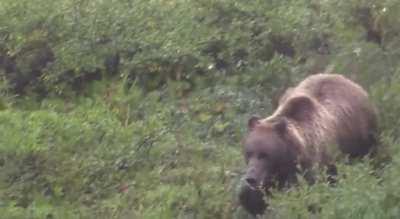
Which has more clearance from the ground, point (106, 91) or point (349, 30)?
point (349, 30)

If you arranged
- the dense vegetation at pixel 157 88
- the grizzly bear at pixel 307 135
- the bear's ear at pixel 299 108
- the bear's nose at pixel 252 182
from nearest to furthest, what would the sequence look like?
the bear's nose at pixel 252 182 < the grizzly bear at pixel 307 135 < the bear's ear at pixel 299 108 < the dense vegetation at pixel 157 88

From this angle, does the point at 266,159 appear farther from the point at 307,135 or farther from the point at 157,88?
the point at 157,88

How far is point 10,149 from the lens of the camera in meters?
9.77

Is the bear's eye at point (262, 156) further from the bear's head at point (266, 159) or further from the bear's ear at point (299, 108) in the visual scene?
the bear's ear at point (299, 108)

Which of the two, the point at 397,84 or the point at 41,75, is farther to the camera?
the point at 41,75

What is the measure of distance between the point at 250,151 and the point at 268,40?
119 inches

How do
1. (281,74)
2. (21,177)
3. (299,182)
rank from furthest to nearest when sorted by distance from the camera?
(281,74), (21,177), (299,182)

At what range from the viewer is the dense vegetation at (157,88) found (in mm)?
9484

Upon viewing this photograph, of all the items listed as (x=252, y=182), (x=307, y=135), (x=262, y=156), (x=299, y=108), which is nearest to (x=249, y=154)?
(x=262, y=156)

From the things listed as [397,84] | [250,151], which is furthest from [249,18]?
[250,151]

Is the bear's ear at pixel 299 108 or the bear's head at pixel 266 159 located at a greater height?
the bear's ear at pixel 299 108

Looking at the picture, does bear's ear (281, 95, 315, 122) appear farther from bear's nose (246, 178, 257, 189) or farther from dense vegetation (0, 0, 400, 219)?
bear's nose (246, 178, 257, 189)

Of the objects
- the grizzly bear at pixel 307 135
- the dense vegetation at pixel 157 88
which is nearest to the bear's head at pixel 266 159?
the grizzly bear at pixel 307 135

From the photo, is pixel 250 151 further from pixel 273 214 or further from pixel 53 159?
pixel 53 159
